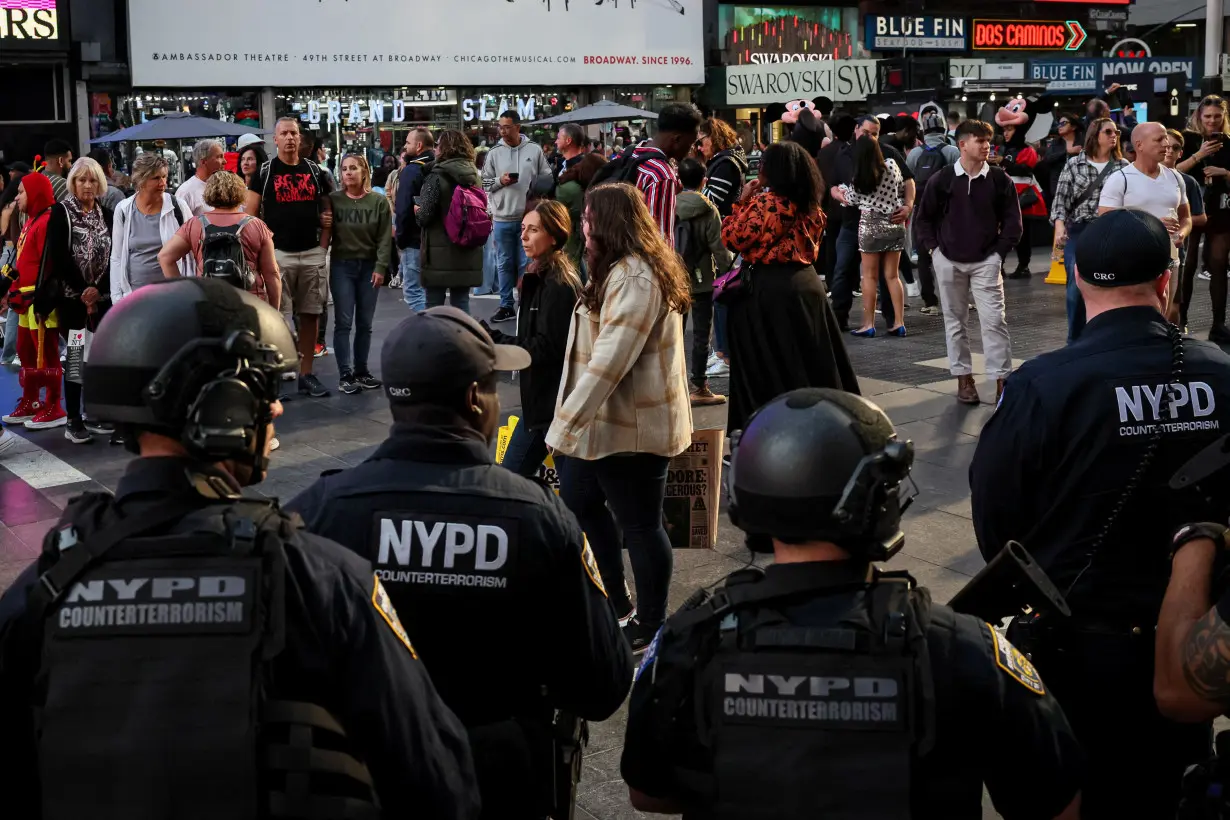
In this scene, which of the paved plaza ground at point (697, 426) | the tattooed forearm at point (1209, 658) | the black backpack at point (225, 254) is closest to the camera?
the tattooed forearm at point (1209, 658)

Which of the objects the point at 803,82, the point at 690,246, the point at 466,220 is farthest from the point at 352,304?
the point at 803,82

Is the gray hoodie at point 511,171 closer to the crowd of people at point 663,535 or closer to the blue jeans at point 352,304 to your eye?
the blue jeans at point 352,304

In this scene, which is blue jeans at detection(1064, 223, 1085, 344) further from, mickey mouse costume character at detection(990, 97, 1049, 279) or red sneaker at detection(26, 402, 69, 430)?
red sneaker at detection(26, 402, 69, 430)

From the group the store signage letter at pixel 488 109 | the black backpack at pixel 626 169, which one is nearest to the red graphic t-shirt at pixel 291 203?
the black backpack at pixel 626 169

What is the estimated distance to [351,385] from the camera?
10.6m

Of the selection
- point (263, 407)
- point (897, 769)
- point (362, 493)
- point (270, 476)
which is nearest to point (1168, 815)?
point (897, 769)

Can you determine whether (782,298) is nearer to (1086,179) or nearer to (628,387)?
(628,387)

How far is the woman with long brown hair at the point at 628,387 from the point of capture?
509 centimetres

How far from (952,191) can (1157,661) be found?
24.1ft

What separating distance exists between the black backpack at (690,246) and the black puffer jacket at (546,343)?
4080 millimetres

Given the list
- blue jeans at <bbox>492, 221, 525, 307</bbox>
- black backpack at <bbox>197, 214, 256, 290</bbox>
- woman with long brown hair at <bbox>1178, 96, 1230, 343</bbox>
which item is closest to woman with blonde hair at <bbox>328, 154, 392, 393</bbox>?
black backpack at <bbox>197, 214, 256, 290</bbox>

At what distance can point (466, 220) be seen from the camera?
10734 millimetres

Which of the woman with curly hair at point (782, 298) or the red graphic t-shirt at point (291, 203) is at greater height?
the red graphic t-shirt at point (291, 203)

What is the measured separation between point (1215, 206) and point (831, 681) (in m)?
10.9
